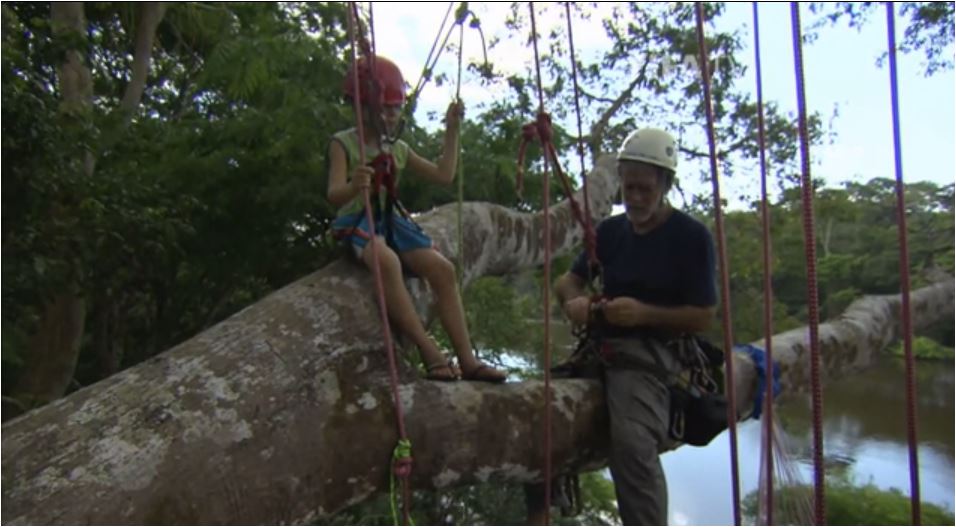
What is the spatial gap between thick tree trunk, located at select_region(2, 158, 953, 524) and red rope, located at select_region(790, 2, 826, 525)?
0.73 m

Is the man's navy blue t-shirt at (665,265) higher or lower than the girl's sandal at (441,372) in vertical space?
higher

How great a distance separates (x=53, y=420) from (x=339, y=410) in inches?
19.7

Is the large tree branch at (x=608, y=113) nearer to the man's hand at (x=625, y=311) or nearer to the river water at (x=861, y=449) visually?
the man's hand at (x=625, y=311)

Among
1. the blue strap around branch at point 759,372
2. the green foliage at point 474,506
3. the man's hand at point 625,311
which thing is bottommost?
the green foliage at point 474,506

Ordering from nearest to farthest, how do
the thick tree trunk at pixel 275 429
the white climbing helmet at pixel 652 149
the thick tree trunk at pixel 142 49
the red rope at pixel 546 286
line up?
the thick tree trunk at pixel 275 429
the red rope at pixel 546 286
the white climbing helmet at pixel 652 149
the thick tree trunk at pixel 142 49

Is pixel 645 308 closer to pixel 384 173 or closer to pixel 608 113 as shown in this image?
pixel 384 173

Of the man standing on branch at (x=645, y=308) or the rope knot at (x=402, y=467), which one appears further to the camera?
the man standing on branch at (x=645, y=308)

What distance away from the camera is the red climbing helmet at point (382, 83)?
191 centimetres

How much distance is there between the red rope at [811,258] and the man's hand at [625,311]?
2.47 feet

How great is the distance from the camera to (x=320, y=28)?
5094 mm

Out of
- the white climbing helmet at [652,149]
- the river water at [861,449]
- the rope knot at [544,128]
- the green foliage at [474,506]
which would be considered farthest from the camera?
the river water at [861,449]

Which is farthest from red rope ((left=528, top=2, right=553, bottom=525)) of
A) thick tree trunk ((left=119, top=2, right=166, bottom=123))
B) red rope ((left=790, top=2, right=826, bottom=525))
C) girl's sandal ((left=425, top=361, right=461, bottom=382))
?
thick tree trunk ((left=119, top=2, right=166, bottom=123))

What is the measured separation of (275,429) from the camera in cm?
146

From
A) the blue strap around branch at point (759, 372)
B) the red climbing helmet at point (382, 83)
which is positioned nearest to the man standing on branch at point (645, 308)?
the blue strap around branch at point (759, 372)
